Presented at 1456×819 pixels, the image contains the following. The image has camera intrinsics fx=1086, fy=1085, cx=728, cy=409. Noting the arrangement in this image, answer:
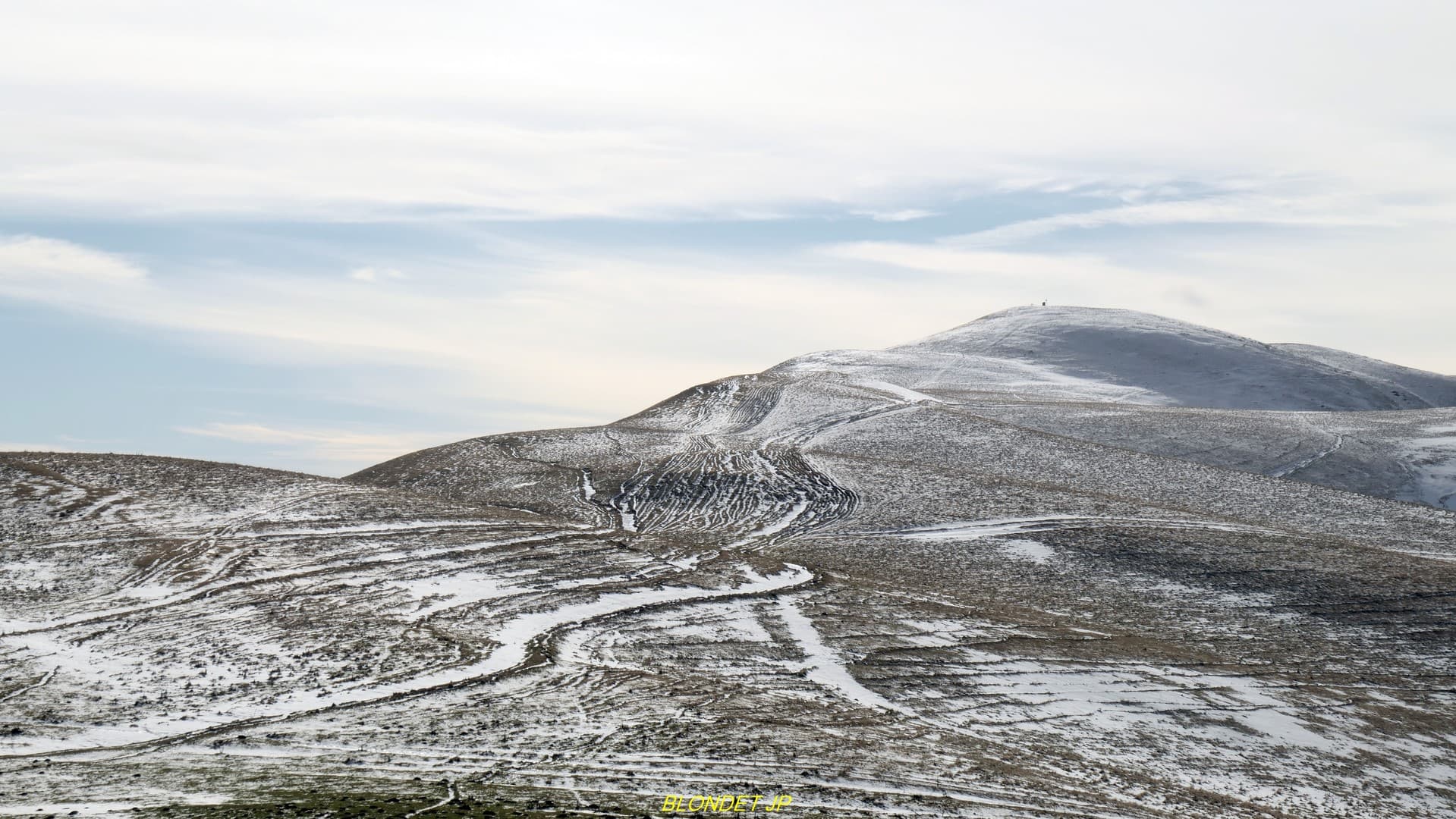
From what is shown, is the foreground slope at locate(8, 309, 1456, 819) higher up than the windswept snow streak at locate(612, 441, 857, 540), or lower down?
lower down

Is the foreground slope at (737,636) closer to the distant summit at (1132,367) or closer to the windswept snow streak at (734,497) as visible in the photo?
the windswept snow streak at (734,497)

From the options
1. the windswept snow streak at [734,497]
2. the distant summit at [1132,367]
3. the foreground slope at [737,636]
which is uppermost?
the distant summit at [1132,367]

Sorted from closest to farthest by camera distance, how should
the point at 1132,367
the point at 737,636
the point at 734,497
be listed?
the point at 737,636, the point at 734,497, the point at 1132,367

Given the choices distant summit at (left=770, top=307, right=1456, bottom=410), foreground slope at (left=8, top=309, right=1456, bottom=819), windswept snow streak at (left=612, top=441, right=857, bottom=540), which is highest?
distant summit at (left=770, top=307, right=1456, bottom=410)

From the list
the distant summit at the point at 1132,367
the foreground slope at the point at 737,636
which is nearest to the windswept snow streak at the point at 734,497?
the foreground slope at the point at 737,636

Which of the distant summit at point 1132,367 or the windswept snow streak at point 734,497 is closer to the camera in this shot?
the windswept snow streak at point 734,497

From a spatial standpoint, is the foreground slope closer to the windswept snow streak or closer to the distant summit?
the windswept snow streak

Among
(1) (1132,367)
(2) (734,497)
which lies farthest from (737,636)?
(1) (1132,367)

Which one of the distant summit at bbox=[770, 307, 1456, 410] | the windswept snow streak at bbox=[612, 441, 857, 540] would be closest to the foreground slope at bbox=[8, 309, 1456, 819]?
the windswept snow streak at bbox=[612, 441, 857, 540]

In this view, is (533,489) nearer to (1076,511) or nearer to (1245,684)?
(1076,511)

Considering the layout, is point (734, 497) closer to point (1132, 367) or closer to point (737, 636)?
point (737, 636)

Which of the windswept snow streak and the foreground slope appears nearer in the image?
the foreground slope

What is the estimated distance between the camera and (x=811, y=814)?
554 inches

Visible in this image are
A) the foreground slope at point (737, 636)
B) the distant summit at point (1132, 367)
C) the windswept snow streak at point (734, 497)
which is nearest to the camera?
the foreground slope at point (737, 636)
